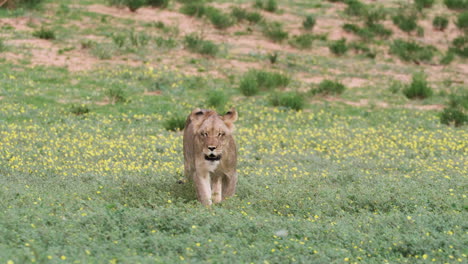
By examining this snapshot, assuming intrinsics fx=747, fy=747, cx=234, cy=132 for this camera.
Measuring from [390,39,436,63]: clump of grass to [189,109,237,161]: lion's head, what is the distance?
18908 mm

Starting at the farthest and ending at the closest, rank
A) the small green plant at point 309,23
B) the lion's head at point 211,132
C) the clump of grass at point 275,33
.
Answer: the small green plant at point 309,23 < the clump of grass at point 275,33 < the lion's head at point 211,132

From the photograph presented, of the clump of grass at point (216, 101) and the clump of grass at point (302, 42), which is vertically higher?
the clump of grass at point (302, 42)

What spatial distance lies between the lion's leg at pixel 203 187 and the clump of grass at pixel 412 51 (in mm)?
19018

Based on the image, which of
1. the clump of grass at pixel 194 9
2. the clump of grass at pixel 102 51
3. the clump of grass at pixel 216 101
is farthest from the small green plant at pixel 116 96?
the clump of grass at pixel 194 9

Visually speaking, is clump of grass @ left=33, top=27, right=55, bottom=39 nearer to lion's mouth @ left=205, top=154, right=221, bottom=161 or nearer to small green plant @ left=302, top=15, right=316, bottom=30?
small green plant @ left=302, top=15, right=316, bottom=30

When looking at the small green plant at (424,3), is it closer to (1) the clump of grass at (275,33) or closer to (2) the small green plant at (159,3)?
(1) the clump of grass at (275,33)

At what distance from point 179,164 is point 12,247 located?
22.1 feet

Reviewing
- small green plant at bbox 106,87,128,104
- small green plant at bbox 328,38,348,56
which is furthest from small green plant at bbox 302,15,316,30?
small green plant at bbox 106,87,128,104

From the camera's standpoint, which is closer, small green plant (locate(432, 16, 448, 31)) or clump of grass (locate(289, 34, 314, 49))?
clump of grass (locate(289, 34, 314, 49))

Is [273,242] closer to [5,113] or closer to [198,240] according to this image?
[198,240]

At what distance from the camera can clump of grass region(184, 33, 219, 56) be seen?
2512 centimetres

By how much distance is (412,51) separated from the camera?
2761 cm

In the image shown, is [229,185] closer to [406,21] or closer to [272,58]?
[272,58]

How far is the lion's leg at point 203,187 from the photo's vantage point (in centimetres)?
944
